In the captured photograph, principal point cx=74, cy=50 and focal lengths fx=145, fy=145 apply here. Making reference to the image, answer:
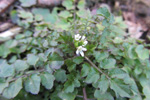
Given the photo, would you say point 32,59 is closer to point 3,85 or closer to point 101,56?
point 3,85

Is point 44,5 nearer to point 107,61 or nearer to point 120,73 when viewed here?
point 107,61

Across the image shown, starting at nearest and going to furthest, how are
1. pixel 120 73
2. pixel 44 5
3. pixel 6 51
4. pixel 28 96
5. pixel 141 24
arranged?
pixel 120 73, pixel 28 96, pixel 6 51, pixel 44 5, pixel 141 24

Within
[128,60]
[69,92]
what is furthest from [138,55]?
[69,92]

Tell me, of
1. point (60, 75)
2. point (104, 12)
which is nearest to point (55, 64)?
point (60, 75)

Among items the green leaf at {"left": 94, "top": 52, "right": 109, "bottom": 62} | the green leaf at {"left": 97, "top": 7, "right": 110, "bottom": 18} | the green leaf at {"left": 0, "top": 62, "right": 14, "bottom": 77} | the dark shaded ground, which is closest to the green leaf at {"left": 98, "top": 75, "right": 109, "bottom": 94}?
the green leaf at {"left": 94, "top": 52, "right": 109, "bottom": 62}

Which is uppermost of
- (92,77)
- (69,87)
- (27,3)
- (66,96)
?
(27,3)

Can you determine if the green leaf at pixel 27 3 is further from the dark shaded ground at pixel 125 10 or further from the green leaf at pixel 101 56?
the green leaf at pixel 101 56
